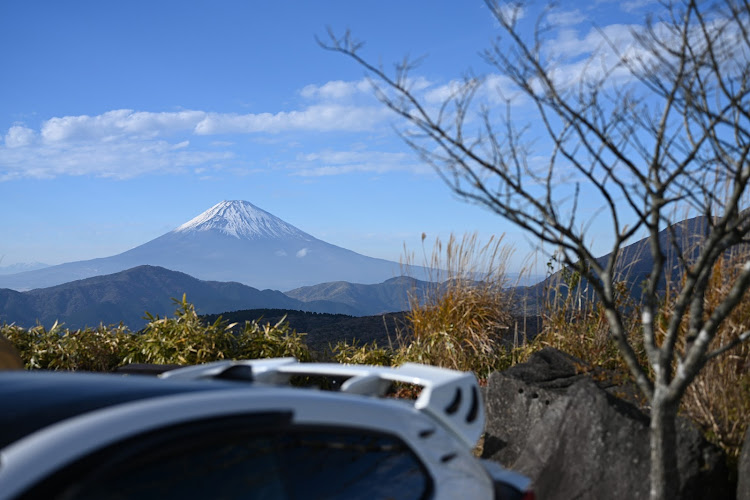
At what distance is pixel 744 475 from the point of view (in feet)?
14.3

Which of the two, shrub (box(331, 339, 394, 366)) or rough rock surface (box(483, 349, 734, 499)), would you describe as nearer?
rough rock surface (box(483, 349, 734, 499))

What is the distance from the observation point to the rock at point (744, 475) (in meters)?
4.31

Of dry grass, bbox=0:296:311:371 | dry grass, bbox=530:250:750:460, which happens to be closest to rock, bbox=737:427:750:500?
dry grass, bbox=530:250:750:460

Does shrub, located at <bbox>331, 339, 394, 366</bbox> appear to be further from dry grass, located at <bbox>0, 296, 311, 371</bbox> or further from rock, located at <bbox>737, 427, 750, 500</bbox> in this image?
rock, located at <bbox>737, 427, 750, 500</bbox>

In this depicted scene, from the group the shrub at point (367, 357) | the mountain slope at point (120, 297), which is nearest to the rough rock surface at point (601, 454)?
the shrub at point (367, 357)

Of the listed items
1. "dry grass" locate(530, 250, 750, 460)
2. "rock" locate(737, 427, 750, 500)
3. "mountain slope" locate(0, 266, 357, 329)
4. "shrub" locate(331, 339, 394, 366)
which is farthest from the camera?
"mountain slope" locate(0, 266, 357, 329)

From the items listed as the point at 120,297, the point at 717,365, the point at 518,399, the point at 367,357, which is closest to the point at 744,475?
the point at 717,365

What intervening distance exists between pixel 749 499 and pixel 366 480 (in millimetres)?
3296

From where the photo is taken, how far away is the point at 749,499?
426 cm

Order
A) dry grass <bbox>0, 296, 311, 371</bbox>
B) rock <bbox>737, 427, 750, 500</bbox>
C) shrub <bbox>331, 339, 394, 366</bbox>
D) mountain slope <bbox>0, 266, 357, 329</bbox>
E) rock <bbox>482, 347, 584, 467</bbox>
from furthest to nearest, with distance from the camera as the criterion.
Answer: mountain slope <bbox>0, 266, 357, 329</bbox>
shrub <bbox>331, 339, 394, 366</bbox>
dry grass <bbox>0, 296, 311, 371</bbox>
rock <bbox>482, 347, 584, 467</bbox>
rock <bbox>737, 427, 750, 500</bbox>

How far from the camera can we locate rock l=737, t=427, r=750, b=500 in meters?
4.31

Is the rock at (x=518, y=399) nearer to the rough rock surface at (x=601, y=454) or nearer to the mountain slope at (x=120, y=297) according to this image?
the rough rock surface at (x=601, y=454)

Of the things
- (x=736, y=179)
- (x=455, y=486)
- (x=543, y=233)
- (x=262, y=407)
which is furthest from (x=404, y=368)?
(x=736, y=179)

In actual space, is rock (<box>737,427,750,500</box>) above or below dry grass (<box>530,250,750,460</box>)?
below
